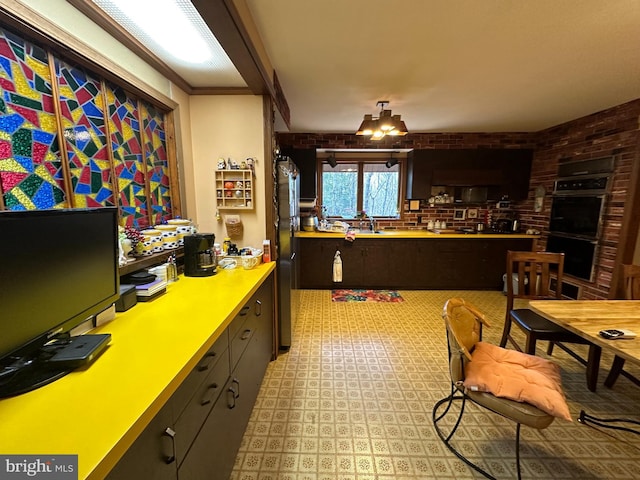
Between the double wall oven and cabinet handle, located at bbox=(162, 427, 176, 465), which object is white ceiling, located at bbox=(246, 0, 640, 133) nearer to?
the double wall oven

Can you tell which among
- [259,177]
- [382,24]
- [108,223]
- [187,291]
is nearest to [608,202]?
[382,24]

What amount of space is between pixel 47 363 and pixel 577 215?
498 cm

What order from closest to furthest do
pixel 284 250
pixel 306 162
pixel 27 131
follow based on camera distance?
1. pixel 27 131
2. pixel 284 250
3. pixel 306 162

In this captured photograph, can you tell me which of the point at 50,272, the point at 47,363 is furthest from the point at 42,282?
the point at 47,363

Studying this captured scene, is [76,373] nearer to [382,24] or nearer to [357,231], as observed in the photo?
[382,24]

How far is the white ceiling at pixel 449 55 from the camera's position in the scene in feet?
4.94

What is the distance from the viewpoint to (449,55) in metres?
1.96

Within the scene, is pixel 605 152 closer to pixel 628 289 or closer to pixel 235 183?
pixel 628 289

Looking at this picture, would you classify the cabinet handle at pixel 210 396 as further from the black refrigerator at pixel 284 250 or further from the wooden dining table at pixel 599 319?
the wooden dining table at pixel 599 319

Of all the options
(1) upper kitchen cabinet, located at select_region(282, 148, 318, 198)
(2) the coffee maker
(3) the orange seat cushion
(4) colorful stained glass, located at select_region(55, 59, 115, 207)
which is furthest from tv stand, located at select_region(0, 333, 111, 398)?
(1) upper kitchen cabinet, located at select_region(282, 148, 318, 198)

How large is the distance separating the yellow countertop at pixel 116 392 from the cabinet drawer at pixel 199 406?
162 mm

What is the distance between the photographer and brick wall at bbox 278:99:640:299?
2986mm

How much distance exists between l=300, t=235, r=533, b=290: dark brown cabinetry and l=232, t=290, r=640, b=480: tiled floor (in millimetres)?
1530

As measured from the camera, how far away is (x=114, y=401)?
0.71 meters
